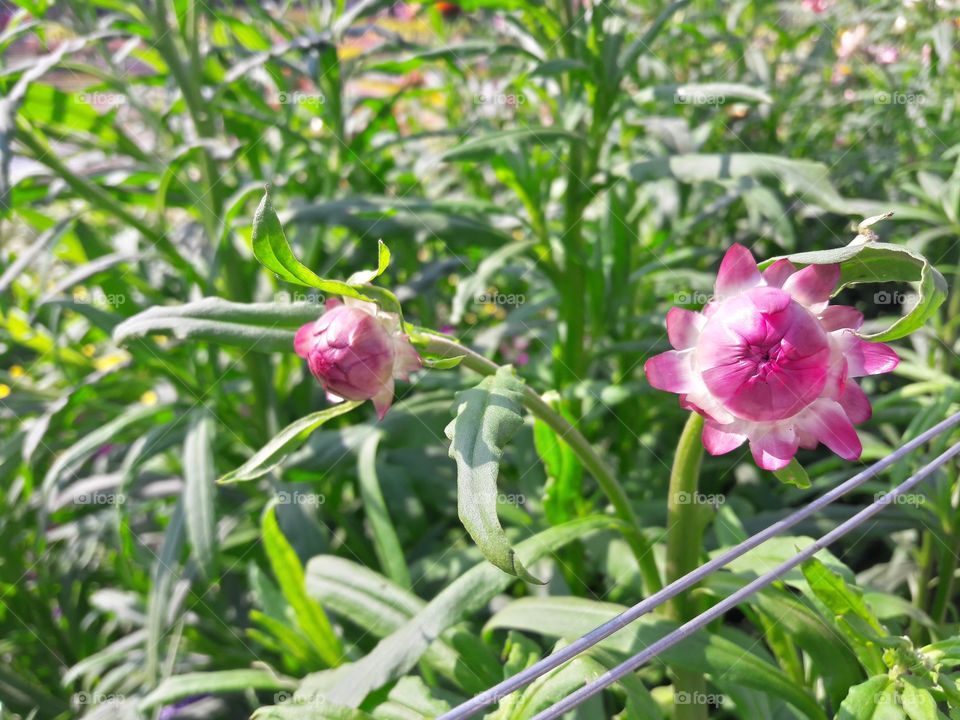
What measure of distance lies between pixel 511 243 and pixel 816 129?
119 cm

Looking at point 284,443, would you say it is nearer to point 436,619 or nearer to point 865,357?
point 436,619

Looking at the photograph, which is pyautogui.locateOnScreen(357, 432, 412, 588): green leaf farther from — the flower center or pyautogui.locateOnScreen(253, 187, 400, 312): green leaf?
the flower center

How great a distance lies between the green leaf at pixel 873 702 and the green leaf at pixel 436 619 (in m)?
0.27

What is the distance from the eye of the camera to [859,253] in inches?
22.4

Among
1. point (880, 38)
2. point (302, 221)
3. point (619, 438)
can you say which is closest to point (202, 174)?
point (302, 221)

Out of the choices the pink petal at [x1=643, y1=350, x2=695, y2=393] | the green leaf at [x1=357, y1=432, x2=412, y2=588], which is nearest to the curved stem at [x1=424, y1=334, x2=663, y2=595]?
the pink petal at [x1=643, y1=350, x2=695, y2=393]

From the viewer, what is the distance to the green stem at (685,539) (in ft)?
2.36

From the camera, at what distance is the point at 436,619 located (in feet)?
2.57

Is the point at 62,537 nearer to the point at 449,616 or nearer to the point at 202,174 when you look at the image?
the point at 202,174

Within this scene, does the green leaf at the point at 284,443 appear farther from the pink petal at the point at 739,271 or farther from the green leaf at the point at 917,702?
the green leaf at the point at 917,702

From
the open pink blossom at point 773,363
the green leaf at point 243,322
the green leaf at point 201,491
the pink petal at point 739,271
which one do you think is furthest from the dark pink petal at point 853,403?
the green leaf at point 201,491

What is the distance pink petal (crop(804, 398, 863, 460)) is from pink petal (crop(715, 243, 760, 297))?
0.10 m

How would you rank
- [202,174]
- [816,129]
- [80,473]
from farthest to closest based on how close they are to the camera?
[816,129], [80,473], [202,174]

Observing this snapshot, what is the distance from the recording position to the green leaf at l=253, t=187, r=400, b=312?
59 centimetres
